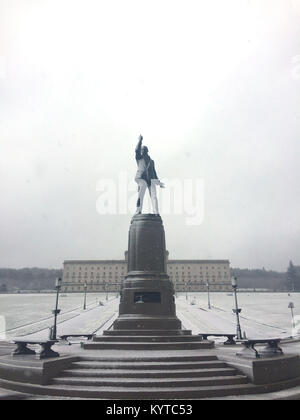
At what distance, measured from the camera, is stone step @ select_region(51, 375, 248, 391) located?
7438 millimetres

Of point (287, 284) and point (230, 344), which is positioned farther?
point (287, 284)

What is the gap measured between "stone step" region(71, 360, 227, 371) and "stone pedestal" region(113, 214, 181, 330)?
3.26m

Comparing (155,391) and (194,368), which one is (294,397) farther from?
(155,391)

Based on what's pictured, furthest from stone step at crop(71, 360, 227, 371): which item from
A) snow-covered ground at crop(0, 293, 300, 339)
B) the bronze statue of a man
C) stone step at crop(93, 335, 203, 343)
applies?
snow-covered ground at crop(0, 293, 300, 339)

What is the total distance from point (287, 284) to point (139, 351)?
151m

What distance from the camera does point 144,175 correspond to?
49.6ft

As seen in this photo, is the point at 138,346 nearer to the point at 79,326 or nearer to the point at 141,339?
the point at 141,339

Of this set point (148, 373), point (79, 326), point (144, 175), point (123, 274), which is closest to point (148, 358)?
point (148, 373)

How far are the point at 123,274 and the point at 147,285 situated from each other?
127041 mm

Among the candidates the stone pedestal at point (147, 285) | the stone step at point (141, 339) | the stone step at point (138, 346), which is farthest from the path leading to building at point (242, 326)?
the stone step at point (138, 346)

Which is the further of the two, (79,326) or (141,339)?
(79,326)

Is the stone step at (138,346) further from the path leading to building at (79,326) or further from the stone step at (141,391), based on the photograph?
the path leading to building at (79,326)
